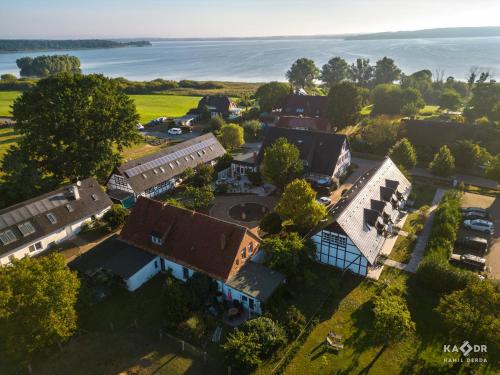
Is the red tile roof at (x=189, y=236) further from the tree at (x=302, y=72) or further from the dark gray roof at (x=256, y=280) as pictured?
the tree at (x=302, y=72)

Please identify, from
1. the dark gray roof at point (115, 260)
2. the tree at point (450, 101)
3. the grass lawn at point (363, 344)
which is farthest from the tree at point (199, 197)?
the tree at point (450, 101)

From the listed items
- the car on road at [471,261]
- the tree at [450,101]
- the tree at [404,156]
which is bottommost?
the tree at [450,101]

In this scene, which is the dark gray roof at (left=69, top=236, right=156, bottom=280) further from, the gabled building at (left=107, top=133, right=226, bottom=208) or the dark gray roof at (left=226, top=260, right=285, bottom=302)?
the gabled building at (left=107, top=133, right=226, bottom=208)

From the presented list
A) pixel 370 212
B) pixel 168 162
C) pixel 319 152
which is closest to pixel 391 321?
pixel 370 212

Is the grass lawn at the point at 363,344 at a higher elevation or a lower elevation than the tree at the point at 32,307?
lower

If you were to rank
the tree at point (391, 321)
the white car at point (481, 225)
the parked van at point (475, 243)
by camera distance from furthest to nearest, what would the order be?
the white car at point (481, 225) < the parked van at point (475, 243) < the tree at point (391, 321)

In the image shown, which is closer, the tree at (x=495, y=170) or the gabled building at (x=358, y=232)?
the gabled building at (x=358, y=232)

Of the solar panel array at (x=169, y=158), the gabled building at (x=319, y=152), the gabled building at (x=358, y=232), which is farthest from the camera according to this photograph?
the gabled building at (x=319, y=152)
